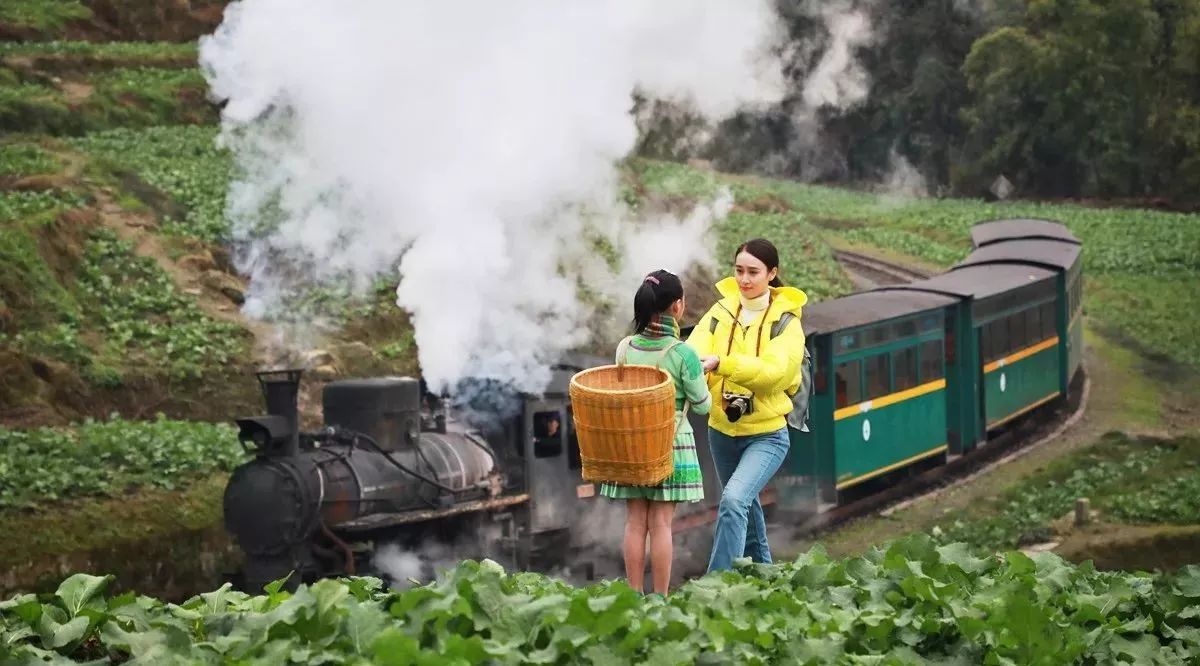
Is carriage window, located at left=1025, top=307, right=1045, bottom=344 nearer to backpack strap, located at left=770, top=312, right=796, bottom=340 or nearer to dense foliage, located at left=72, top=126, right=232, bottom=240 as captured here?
dense foliage, located at left=72, top=126, right=232, bottom=240

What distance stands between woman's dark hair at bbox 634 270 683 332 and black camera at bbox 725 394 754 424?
41 cm

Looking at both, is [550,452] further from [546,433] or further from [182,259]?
[182,259]

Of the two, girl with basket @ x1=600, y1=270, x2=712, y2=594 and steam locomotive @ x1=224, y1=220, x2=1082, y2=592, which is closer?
girl with basket @ x1=600, y1=270, x2=712, y2=594

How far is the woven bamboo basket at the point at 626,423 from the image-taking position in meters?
4.95

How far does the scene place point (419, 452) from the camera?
9484 millimetres

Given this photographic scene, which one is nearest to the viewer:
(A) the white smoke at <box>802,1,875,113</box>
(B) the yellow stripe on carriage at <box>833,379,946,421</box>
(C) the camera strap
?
(C) the camera strap

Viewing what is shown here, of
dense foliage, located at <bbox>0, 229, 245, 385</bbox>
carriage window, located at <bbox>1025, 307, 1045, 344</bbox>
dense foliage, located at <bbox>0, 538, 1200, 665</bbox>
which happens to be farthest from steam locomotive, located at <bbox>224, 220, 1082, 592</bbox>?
dense foliage, located at <bbox>0, 229, 245, 385</bbox>

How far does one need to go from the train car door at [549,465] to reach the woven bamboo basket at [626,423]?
465 centimetres

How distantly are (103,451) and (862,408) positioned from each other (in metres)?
5.55

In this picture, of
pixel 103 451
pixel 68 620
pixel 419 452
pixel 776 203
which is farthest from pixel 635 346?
pixel 776 203

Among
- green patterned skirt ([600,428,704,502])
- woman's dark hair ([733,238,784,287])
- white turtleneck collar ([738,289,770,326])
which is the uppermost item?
woman's dark hair ([733,238,784,287])

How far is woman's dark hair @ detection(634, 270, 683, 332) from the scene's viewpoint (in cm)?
521

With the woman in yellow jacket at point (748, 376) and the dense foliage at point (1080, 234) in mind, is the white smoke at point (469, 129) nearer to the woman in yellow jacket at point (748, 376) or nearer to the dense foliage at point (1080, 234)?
the dense foliage at point (1080, 234)


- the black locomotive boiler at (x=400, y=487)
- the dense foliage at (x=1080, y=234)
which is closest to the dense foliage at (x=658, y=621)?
the black locomotive boiler at (x=400, y=487)
